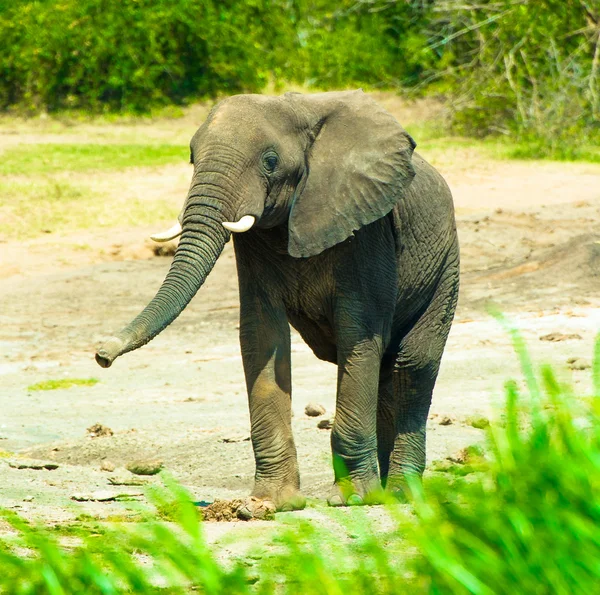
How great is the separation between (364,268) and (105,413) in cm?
306

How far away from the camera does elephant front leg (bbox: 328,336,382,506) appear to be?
18.9 ft

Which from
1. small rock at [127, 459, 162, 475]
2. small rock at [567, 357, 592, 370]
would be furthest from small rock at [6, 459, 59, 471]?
small rock at [567, 357, 592, 370]

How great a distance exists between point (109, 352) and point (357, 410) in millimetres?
1521

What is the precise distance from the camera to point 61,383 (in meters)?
9.31

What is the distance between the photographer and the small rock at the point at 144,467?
22.4 ft

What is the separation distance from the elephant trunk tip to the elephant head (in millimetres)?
73

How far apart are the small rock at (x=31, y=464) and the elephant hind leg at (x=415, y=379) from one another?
174 cm


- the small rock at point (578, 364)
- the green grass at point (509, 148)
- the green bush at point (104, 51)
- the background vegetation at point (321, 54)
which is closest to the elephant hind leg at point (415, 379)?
the small rock at point (578, 364)

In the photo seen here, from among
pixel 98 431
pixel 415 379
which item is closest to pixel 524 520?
pixel 415 379

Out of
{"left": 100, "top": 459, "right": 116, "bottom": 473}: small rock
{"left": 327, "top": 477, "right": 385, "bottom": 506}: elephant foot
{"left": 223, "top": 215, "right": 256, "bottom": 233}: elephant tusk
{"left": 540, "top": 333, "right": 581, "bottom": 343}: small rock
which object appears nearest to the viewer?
{"left": 223, "top": 215, "right": 256, "bottom": 233}: elephant tusk

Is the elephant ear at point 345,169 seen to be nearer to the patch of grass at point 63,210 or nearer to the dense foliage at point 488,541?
the dense foliage at point 488,541

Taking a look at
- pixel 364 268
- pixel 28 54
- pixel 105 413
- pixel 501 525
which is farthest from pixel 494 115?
pixel 501 525

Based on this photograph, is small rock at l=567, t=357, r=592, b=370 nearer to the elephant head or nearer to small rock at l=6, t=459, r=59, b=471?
the elephant head

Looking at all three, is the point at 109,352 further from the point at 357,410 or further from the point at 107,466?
the point at 107,466
